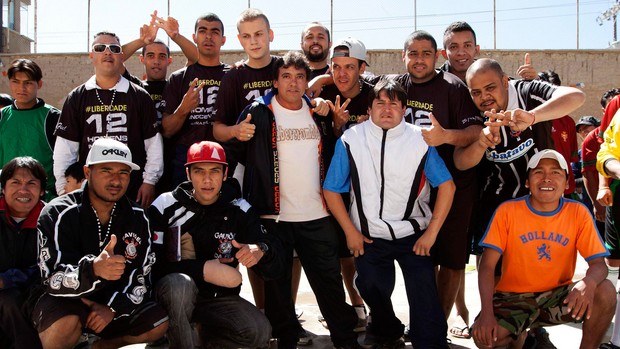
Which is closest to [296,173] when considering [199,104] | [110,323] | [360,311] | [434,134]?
[434,134]

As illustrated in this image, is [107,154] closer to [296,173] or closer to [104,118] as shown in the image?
[104,118]

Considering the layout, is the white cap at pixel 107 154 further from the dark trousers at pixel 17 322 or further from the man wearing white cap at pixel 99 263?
the dark trousers at pixel 17 322

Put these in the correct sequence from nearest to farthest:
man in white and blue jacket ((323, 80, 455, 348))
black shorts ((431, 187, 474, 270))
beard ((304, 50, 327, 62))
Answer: man in white and blue jacket ((323, 80, 455, 348)) < black shorts ((431, 187, 474, 270)) < beard ((304, 50, 327, 62))

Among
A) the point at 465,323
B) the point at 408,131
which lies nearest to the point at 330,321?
the point at 465,323

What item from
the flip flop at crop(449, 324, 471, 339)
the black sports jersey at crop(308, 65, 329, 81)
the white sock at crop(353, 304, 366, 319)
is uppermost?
the black sports jersey at crop(308, 65, 329, 81)

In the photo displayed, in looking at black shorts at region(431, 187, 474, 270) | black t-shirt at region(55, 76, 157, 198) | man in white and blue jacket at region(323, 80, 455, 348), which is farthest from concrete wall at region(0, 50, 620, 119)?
man in white and blue jacket at region(323, 80, 455, 348)

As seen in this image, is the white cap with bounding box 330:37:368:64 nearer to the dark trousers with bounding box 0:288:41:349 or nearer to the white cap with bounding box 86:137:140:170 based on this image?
the white cap with bounding box 86:137:140:170

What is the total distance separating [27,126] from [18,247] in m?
1.57

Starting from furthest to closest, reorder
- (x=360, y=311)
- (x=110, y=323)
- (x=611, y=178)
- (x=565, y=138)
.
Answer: (x=565, y=138), (x=360, y=311), (x=611, y=178), (x=110, y=323)

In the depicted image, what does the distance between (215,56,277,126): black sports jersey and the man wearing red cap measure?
2.08 feet

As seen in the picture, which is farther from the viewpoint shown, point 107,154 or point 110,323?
point 107,154

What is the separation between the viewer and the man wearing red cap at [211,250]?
3.98 m

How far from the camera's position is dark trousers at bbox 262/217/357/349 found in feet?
14.3

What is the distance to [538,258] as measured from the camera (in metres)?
4.03
